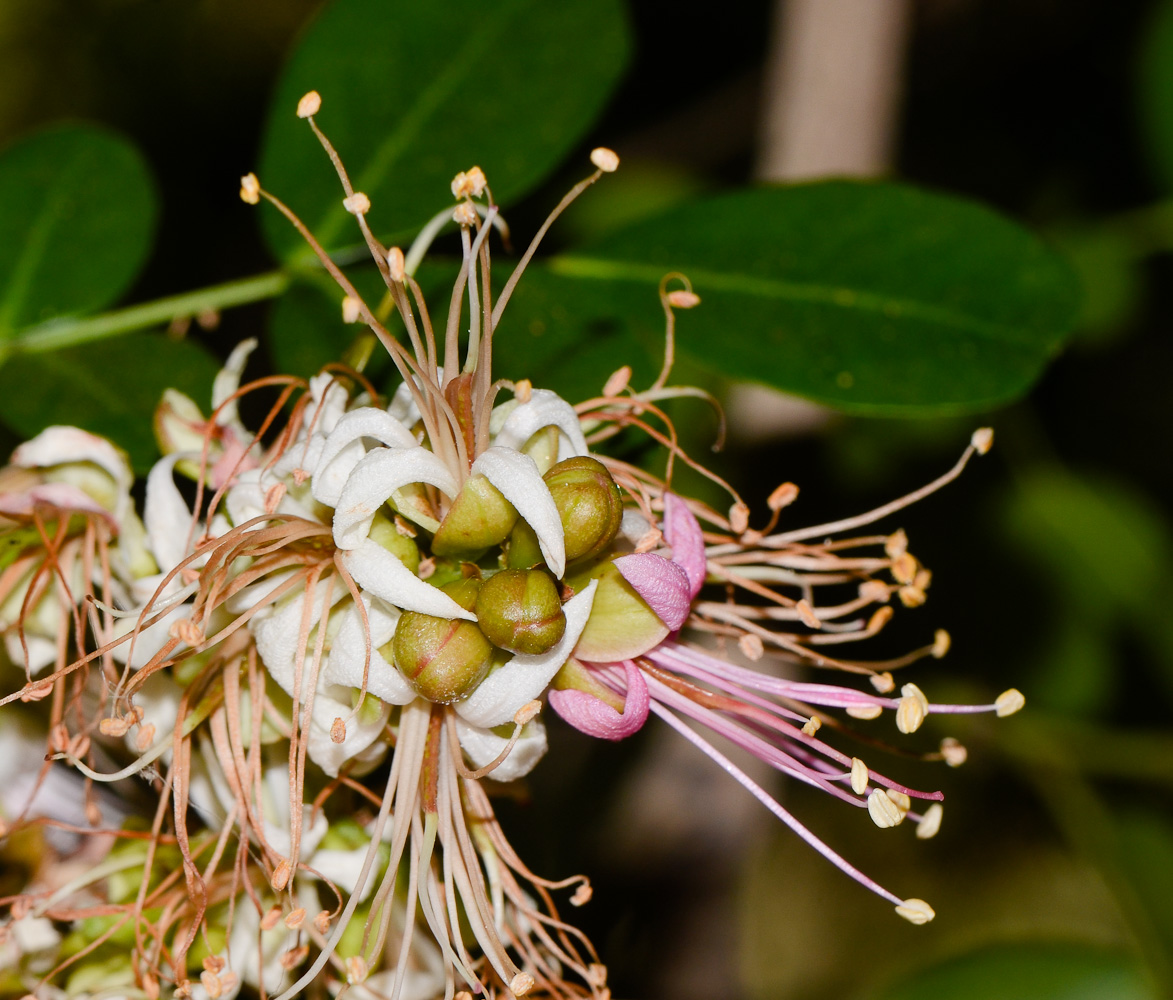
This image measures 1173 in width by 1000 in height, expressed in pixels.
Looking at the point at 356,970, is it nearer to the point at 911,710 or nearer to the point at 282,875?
the point at 282,875

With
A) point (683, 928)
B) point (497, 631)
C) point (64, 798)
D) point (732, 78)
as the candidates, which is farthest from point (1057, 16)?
point (64, 798)

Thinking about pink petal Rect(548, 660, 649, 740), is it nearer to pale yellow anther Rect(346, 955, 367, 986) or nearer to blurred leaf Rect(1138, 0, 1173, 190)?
pale yellow anther Rect(346, 955, 367, 986)

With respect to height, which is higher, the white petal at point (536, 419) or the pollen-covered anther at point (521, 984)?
the white petal at point (536, 419)

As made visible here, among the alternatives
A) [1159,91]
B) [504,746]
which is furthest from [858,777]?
[1159,91]

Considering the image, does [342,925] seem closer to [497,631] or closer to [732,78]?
[497,631]

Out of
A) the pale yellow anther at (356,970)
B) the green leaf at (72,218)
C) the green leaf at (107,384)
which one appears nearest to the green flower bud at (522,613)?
the pale yellow anther at (356,970)

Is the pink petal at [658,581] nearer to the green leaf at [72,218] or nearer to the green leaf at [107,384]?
the green leaf at [107,384]

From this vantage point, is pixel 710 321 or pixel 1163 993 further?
pixel 1163 993
